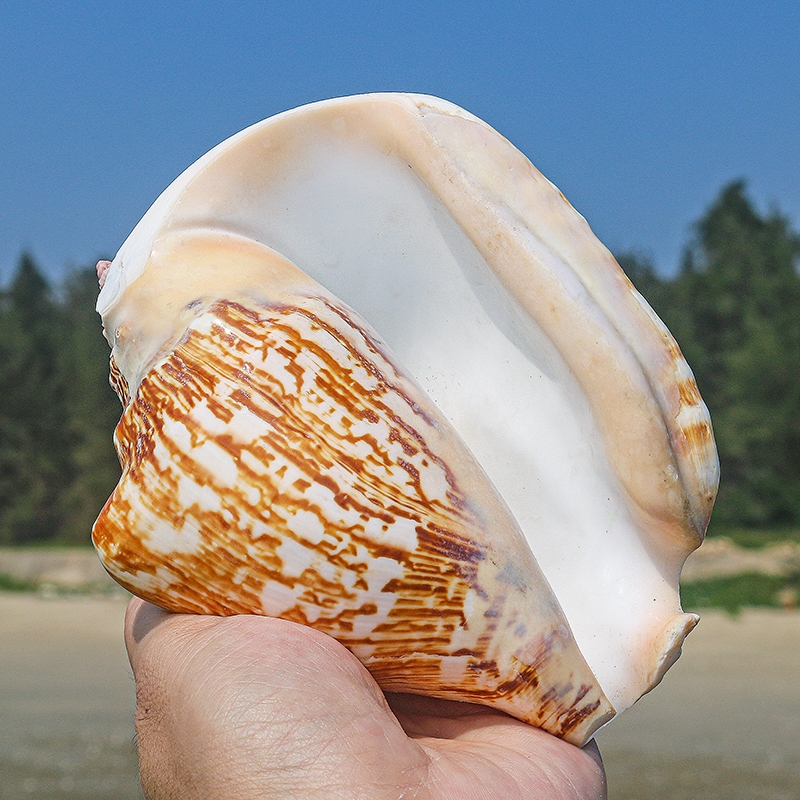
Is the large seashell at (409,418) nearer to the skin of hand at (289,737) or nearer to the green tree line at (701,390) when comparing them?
the skin of hand at (289,737)

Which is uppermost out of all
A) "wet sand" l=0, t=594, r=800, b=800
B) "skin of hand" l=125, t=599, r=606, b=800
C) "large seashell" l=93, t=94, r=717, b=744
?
"large seashell" l=93, t=94, r=717, b=744

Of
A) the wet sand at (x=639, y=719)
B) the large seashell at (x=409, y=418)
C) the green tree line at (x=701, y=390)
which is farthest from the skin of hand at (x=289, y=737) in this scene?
the green tree line at (x=701, y=390)

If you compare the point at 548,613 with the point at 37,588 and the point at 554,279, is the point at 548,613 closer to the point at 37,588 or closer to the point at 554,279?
the point at 554,279

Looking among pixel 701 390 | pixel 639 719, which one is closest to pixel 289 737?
pixel 639 719

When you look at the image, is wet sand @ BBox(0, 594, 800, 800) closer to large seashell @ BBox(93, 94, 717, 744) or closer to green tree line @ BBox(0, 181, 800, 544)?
large seashell @ BBox(93, 94, 717, 744)

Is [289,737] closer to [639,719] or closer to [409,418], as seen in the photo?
[409,418]

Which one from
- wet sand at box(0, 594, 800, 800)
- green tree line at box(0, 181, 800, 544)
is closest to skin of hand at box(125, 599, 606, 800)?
wet sand at box(0, 594, 800, 800)
